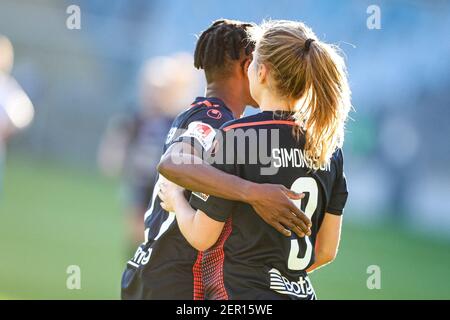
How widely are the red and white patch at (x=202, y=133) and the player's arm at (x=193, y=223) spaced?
24 centimetres

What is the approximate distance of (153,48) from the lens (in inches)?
613

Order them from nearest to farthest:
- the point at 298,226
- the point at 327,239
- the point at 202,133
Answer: the point at 298,226 → the point at 202,133 → the point at 327,239

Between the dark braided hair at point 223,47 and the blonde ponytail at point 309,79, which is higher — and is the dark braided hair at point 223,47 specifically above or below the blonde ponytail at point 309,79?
above

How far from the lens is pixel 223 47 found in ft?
12.4

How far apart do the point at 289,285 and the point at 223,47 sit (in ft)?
3.94

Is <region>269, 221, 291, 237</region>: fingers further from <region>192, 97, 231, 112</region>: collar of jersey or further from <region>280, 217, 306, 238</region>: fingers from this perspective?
<region>192, 97, 231, 112</region>: collar of jersey

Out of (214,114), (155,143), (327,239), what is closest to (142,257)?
(214,114)

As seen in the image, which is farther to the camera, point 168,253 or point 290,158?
point 168,253

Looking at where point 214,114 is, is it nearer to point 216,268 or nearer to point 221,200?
point 221,200

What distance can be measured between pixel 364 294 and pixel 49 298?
315 cm

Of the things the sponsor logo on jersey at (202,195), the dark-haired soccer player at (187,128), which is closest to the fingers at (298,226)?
the sponsor logo on jersey at (202,195)

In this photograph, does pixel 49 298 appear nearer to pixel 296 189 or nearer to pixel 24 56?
pixel 296 189

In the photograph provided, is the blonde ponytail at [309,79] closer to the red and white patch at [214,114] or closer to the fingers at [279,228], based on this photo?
the fingers at [279,228]

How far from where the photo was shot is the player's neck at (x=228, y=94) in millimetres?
3730
